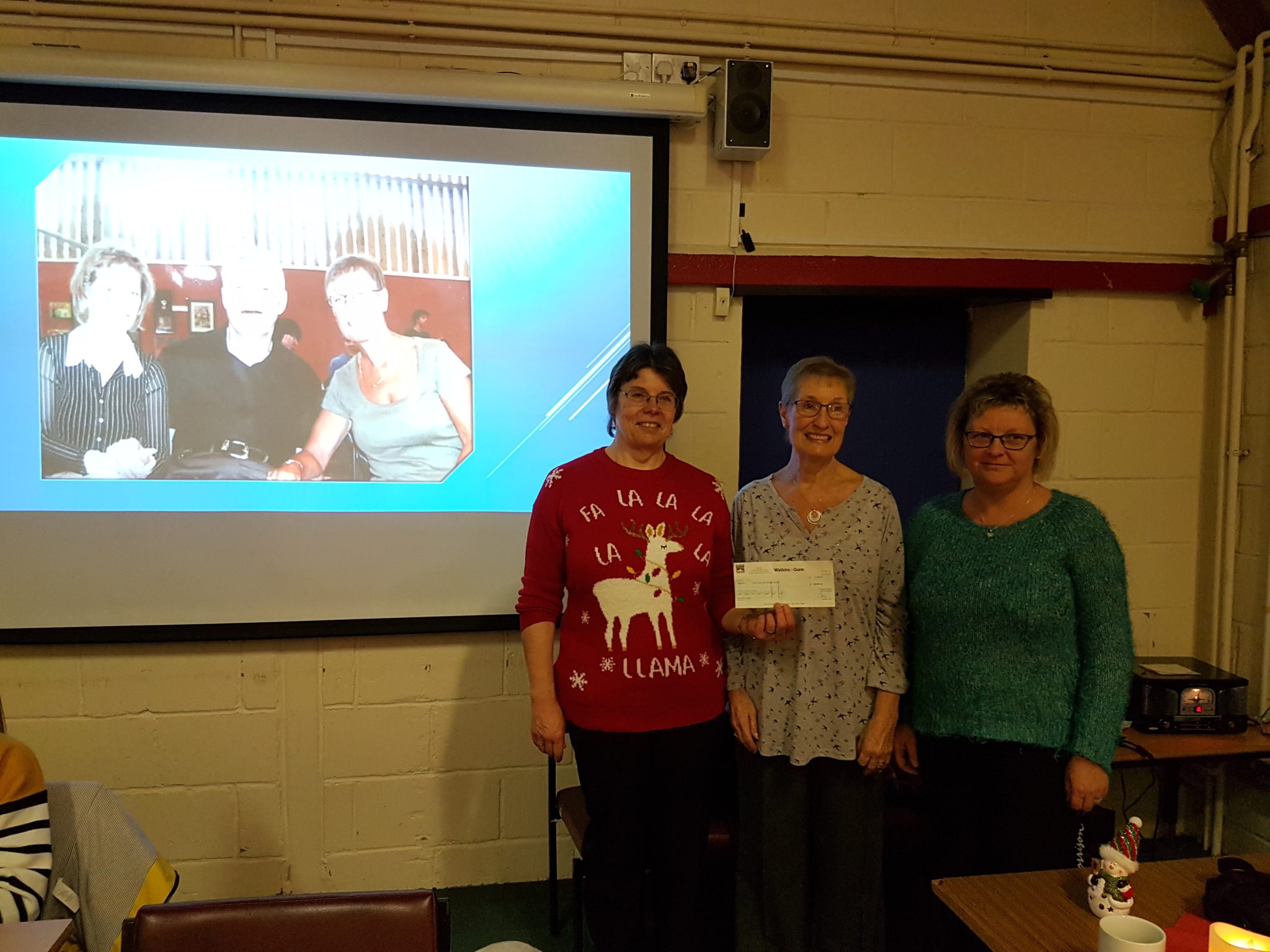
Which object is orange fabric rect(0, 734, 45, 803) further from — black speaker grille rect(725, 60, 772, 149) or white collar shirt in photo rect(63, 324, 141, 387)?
black speaker grille rect(725, 60, 772, 149)

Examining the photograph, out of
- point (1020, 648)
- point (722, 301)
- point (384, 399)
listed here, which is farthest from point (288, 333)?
point (1020, 648)

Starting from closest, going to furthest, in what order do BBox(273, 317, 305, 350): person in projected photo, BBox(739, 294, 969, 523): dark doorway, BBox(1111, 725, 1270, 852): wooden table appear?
BBox(1111, 725, 1270, 852): wooden table → BBox(273, 317, 305, 350): person in projected photo → BBox(739, 294, 969, 523): dark doorway

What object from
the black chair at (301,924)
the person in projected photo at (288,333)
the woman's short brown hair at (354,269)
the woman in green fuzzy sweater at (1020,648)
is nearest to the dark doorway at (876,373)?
the woman in green fuzzy sweater at (1020,648)

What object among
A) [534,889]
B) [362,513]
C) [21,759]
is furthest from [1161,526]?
[21,759]

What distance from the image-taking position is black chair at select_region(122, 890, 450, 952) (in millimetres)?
1146

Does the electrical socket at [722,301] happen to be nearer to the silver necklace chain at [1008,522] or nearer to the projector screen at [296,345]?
the projector screen at [296,345]

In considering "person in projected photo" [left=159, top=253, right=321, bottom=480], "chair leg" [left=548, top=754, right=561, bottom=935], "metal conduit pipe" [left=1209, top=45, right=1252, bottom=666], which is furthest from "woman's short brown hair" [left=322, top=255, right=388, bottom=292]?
"metal conduit pipe" [left=1209, top=45, right=1252, bottom=666]

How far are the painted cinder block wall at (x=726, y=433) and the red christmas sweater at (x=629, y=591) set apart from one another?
0.76 meters

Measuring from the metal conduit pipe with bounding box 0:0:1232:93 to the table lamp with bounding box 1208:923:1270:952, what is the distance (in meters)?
2.44

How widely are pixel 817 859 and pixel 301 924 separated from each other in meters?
1.20

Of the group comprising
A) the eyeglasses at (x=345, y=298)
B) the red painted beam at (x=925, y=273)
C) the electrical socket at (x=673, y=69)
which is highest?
the electrical socket at (x=673, y=69)

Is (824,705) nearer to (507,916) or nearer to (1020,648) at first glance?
(1020,648)

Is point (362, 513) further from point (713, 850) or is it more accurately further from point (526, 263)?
point (713, 850)

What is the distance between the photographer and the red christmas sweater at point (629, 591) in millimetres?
1885
